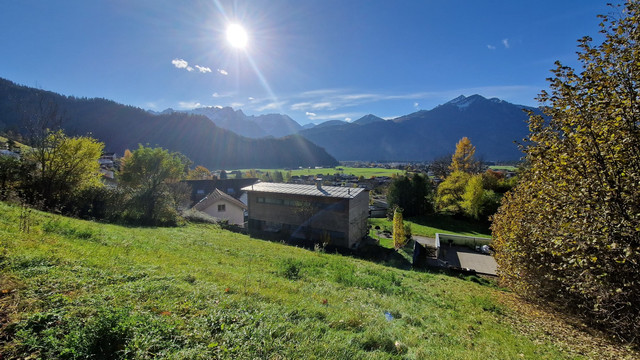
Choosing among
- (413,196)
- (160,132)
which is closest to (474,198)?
(413,196)

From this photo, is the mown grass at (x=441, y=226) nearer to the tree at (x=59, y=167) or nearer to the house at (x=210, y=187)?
the house at (x=210, y=187)

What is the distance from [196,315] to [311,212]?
80.1ft

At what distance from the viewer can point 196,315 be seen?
4418 mm

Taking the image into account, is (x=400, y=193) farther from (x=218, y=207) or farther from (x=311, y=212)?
(x=218, y=207)

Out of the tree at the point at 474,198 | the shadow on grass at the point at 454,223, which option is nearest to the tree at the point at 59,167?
the shadow on grass at the point at 454,223

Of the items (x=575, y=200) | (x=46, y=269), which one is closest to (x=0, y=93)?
(x=46, y=269)

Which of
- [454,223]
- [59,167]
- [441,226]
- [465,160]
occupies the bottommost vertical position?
[441,226]

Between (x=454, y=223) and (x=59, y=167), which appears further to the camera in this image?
(x=454, y=223)

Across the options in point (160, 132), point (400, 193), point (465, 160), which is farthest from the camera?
point (160, 132)

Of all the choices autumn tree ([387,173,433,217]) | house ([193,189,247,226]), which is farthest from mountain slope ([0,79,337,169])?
autumn tree ([387,173,433,217])

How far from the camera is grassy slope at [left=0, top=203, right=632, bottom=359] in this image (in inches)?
132

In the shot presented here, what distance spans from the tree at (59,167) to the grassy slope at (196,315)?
39.4ft

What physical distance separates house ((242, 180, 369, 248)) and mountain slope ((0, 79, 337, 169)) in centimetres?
14539

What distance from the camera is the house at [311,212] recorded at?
27750 millimetres
